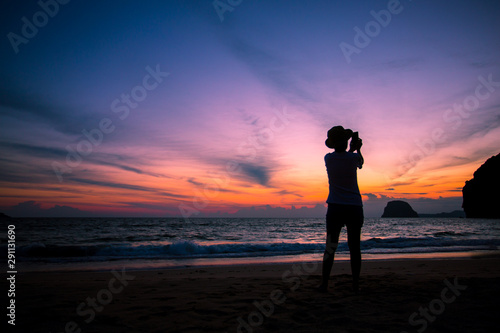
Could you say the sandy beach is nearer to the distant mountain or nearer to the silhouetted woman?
the silhouetted woman

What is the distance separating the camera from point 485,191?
3147 inches

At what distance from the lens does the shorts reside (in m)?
3.56

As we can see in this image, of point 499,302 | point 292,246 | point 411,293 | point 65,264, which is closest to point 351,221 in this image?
point 411,293

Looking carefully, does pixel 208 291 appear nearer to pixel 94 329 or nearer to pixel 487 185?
pixel 94 329

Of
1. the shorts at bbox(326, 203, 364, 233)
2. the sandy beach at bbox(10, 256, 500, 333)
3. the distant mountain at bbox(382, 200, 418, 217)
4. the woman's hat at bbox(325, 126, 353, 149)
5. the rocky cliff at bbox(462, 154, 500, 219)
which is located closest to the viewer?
the sandy beach at bbox(10, 256, 500, 333)

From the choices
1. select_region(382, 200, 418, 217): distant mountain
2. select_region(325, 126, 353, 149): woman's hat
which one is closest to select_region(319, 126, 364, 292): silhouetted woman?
select_region(325, 126, 353, 149): woman's hat

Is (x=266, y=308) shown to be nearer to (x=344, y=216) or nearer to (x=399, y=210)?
(x=344, y=216)

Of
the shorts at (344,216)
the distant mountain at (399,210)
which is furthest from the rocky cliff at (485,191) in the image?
the shorts at (344,216)

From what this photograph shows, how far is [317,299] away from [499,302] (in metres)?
2.14

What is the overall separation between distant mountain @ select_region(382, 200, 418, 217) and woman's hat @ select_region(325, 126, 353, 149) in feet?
548

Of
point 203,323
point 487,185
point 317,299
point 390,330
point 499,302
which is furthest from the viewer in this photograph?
point 487,185

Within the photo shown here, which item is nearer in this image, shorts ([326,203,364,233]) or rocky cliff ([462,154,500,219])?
shorts ([326,203,364,233])

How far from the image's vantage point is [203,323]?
110 inches

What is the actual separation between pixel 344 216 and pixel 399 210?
168 meters
